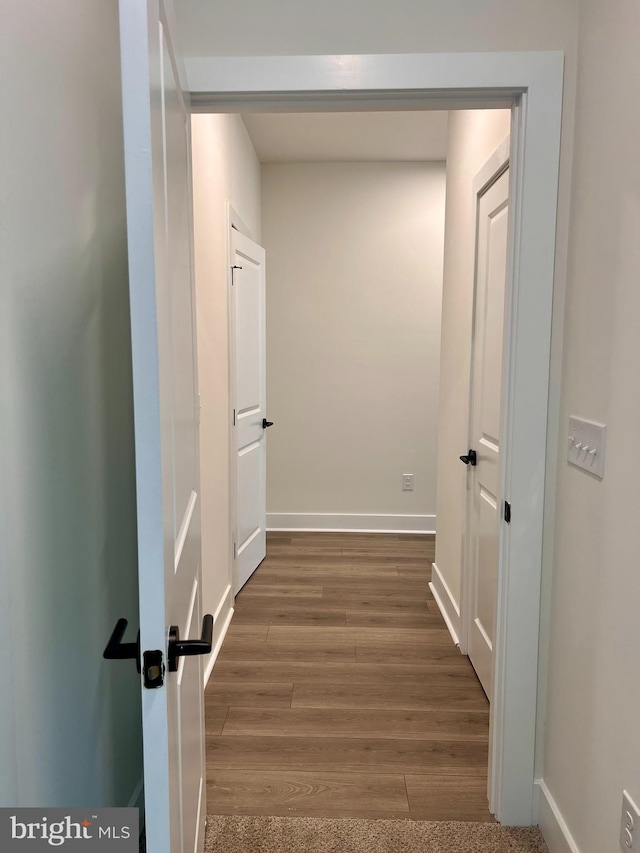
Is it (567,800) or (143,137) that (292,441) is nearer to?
(567,800)

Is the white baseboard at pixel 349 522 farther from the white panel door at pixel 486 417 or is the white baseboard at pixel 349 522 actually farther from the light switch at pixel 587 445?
the light switch at pixel 587 445

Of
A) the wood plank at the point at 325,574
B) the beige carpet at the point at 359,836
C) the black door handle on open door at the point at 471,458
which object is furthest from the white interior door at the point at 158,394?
the wood plank at the point at 325,574

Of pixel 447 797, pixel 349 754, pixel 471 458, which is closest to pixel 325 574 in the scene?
pixel 471 458

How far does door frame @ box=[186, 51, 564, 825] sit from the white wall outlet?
0.48 meters

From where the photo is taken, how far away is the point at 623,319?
1271 mm

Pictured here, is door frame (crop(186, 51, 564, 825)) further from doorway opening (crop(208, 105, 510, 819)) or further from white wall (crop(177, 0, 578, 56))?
doorway opening (crop(208, 105, 510, 819))

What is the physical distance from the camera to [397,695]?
2.43 m

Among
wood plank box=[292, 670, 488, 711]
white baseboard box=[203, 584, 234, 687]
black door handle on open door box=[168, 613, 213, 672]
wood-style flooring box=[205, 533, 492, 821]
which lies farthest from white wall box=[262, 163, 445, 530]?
black door handle on open door box=[168, 613, 213, 672]

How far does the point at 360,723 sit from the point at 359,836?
53cm

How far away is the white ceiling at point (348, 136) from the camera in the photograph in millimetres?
3544

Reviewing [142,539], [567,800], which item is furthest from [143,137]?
[567,800]

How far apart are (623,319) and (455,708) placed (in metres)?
1.71

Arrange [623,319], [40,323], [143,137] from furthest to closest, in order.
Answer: [623,319]
[40,323]
[143,137]

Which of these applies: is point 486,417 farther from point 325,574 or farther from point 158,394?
point 158,394
